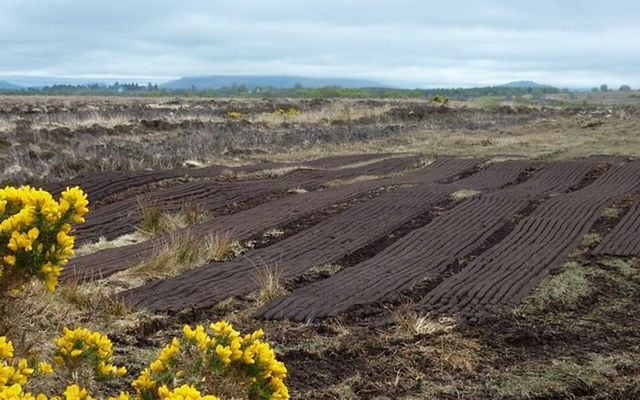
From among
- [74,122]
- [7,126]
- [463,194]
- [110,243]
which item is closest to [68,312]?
[110,243]

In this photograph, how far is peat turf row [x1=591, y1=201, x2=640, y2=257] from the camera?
351 inches

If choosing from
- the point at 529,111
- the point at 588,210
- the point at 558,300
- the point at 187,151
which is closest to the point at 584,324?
the point at 558,300

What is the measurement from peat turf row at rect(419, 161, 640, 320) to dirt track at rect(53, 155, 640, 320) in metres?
0.02

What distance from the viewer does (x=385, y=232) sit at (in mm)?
10008

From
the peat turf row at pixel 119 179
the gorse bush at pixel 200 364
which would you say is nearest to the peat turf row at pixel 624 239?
the gorse bush at pixel 200 364

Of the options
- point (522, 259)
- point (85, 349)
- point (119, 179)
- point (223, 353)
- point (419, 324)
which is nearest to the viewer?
point (223, 353)

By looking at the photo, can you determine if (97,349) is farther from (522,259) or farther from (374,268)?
(522,259)

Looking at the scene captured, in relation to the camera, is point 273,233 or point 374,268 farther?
point 273,233

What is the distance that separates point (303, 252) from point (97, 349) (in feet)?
18.9

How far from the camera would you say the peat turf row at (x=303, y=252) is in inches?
272

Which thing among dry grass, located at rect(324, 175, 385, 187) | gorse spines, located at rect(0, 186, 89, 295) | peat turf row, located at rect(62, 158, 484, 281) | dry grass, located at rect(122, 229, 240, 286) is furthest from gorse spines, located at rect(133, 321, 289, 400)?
dry grass, located at rect(324, 175, 385, 187)

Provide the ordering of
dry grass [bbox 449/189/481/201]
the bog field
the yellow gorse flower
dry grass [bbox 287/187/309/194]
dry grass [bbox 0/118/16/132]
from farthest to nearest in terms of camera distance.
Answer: dry grass [bbox 0/118/16/132]
dry grass [bbox 287/187/309/194]
dry grass [bbox 449/189/481/201]
the bog field
the yellow gorse flower

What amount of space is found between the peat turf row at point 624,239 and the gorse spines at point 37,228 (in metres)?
6.85

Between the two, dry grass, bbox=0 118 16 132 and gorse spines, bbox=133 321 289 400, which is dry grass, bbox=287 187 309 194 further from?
dry grass, bbox=0 118 16 132
